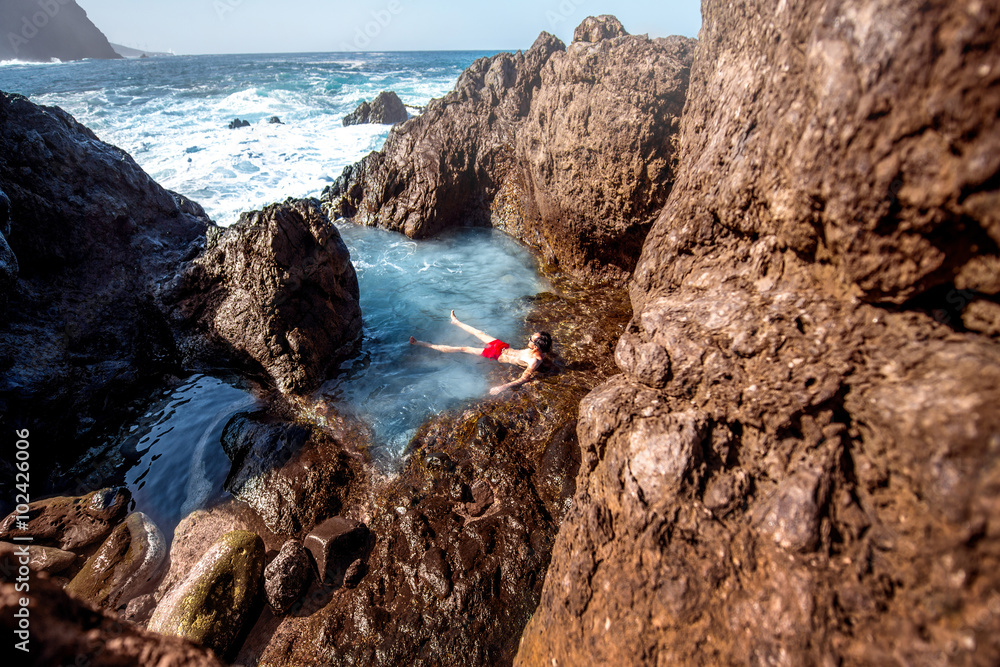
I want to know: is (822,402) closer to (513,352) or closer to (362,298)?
(513,352)

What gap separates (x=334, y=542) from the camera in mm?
3756

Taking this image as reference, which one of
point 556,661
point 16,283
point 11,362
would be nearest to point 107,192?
point 16,283

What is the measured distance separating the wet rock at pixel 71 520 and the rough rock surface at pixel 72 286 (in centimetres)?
47

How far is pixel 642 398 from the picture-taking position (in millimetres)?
3008

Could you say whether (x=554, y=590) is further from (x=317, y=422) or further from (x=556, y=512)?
(x=317, y=422)

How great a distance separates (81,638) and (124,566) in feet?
10.7

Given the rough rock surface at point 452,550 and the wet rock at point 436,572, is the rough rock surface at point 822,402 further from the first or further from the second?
the wet rock at point 436,572

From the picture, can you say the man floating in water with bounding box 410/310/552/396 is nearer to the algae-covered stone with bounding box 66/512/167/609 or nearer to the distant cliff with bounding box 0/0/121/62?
the algae-covered stone with bounding box 66/512/167/609

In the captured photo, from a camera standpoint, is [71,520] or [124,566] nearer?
[124,566]

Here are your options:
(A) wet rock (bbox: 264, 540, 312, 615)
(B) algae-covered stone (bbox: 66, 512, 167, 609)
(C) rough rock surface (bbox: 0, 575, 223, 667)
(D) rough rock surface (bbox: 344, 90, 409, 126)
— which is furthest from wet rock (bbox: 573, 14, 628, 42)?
(D) rough rock surface (bbox: 344, 90, 409, 126)

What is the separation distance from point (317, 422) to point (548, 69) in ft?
26.9

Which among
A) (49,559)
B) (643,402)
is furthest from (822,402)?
(49,559)

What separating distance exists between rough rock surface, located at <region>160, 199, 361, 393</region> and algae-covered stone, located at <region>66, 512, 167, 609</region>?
195cm

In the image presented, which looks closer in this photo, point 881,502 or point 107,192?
point 881,502
